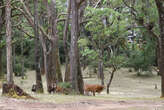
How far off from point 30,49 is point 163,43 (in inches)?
1595

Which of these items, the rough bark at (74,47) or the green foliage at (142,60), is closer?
the rough bark at (74,47)

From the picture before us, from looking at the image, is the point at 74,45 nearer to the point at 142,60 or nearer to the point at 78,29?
the point at 78,29

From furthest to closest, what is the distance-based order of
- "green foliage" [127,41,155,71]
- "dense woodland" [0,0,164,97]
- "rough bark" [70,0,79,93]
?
"green foliage" [127,41,155,71] < "dense woodland" [0,0,164,97] < "rough bark" [70,0,79,93]

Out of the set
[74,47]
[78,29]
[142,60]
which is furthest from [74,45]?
[142,60]

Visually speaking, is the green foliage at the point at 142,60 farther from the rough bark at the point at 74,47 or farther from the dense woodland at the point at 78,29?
the rough bark at the point at 74,47

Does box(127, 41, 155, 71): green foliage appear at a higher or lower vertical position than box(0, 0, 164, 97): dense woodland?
lower

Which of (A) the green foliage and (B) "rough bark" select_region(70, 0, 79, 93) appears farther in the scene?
(A) the green foliage

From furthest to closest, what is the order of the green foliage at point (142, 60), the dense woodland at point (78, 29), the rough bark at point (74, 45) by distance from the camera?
the green foliage at point (142, 60) < the dense woodland at point (78, 29) < the rough bark at point (74, 45)

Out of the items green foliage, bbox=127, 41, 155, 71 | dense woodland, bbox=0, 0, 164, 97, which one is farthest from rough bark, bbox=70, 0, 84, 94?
green foliage, bbox=127, 41, 155, 71

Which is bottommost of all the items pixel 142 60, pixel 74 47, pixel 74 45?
pixel 142 60

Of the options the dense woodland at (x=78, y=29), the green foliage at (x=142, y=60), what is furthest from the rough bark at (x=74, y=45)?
the green foliage at (x=142, y=60)

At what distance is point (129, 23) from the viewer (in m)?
20.5

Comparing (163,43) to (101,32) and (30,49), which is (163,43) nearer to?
(101,32)

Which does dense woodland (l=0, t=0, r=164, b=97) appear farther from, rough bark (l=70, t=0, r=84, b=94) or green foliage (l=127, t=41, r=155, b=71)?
green foliage (l=127, t=41, r=155, b=71)
